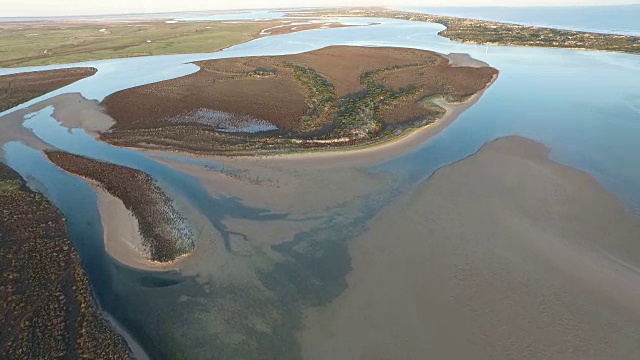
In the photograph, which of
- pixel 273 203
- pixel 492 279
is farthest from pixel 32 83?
pixel 492 279

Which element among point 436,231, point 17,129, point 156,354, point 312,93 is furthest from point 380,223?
point 17,129

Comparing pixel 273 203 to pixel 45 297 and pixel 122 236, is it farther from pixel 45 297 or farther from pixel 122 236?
pixel 45 297

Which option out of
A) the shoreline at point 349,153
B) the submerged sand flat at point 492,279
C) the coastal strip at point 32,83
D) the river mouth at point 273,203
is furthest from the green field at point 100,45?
the submerged sand flat at point 492,279

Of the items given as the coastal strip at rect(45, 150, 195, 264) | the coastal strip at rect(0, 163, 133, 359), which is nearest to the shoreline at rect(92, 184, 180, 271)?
the coastal strip at rect(45, 150, 195, 264)

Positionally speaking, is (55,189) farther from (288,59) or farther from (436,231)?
(288,59)

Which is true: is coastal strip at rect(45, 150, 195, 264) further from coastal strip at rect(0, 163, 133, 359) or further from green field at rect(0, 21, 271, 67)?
green field at rect(0, 21, 271, 67)
